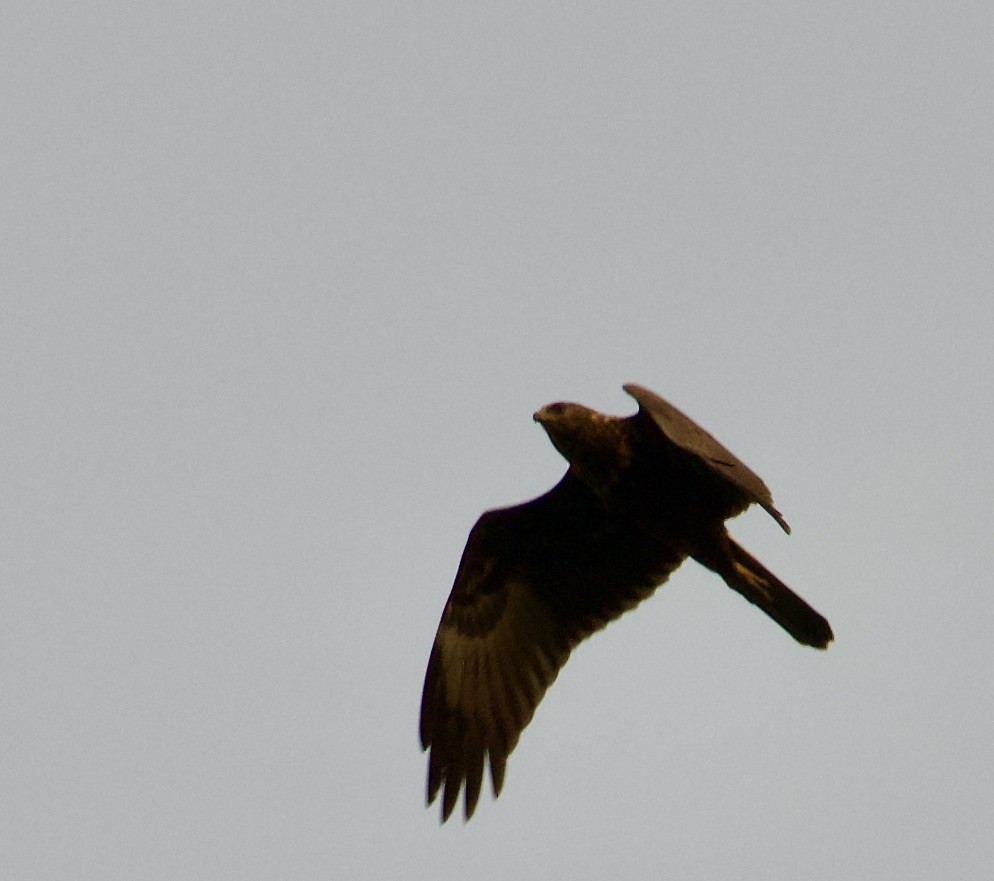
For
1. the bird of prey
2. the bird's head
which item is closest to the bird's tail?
the bird of prey

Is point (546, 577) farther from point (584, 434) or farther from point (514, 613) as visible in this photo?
point (584, 434)

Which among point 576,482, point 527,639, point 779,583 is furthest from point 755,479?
point 527,639

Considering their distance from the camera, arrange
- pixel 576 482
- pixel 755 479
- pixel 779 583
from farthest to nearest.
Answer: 1. pixel 576 482
2. pixel 779 583
3. pixel 755 479

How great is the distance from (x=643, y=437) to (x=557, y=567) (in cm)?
150

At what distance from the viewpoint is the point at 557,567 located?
10.4 m

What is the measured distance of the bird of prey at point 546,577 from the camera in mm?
9320

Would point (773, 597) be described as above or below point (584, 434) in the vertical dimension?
below

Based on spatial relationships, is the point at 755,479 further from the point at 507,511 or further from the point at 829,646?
the point at 507,511

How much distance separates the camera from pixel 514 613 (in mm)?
A: 10547

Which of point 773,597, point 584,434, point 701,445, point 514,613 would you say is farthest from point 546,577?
point 701,445

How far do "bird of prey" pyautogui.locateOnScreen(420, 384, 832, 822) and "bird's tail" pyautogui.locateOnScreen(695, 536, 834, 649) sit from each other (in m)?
0.18

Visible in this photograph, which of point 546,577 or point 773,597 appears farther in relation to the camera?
point 546,577

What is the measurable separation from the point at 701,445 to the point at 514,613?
2747mm

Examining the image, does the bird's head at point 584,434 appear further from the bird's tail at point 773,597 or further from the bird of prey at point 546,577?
the bird's tail at point 773,597
